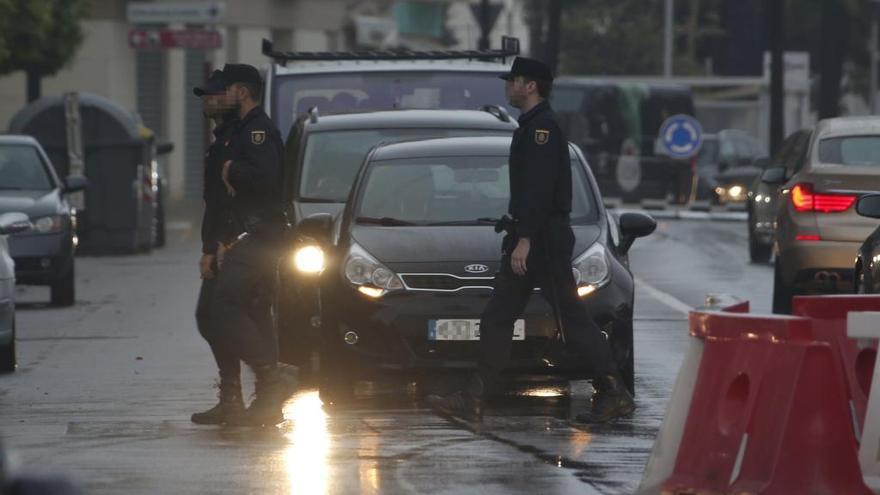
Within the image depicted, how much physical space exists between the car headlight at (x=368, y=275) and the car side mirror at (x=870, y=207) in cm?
239

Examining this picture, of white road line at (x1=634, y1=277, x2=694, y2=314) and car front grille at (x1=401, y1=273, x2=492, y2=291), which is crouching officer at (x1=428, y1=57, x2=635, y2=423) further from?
white road line at (x1=634, y1=277, x2=694, y2=314)

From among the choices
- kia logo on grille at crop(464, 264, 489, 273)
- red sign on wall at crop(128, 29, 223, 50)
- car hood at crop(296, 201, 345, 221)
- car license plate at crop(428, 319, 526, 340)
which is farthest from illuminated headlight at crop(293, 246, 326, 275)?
red sign on wall at crop(128, 29, 223, 50)

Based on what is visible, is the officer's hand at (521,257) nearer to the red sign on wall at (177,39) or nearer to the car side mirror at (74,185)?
the car side mirror at (74,185)

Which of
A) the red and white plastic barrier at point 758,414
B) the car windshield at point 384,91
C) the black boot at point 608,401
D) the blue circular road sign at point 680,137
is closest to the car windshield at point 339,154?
the car windshield at point 384,91

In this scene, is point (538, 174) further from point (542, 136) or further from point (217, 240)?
point (217, 240)

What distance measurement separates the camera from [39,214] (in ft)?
66.2

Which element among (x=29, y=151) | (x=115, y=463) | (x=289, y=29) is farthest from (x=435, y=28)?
(x=115, y=463)

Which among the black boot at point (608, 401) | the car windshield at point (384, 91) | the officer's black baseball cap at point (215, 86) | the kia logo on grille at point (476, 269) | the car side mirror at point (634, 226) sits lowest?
the black boot at point (608, 401)

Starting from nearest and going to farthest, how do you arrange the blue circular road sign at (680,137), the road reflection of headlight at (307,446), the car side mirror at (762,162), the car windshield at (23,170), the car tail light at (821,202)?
the road reflection of headlight at (307,446) → the car tail light at (821,202) → the car windshield at (23,170) → the car side mirror at (762,162) → the blue circular road sign at (680,137)

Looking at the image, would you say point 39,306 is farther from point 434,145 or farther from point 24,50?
point 24,50

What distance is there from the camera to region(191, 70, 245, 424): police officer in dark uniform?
35.6 feet

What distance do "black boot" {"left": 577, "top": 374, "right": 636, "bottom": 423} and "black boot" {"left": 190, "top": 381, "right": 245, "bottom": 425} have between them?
5.27 feet

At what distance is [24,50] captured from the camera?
1382 inches

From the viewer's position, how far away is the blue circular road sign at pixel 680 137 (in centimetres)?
4153
